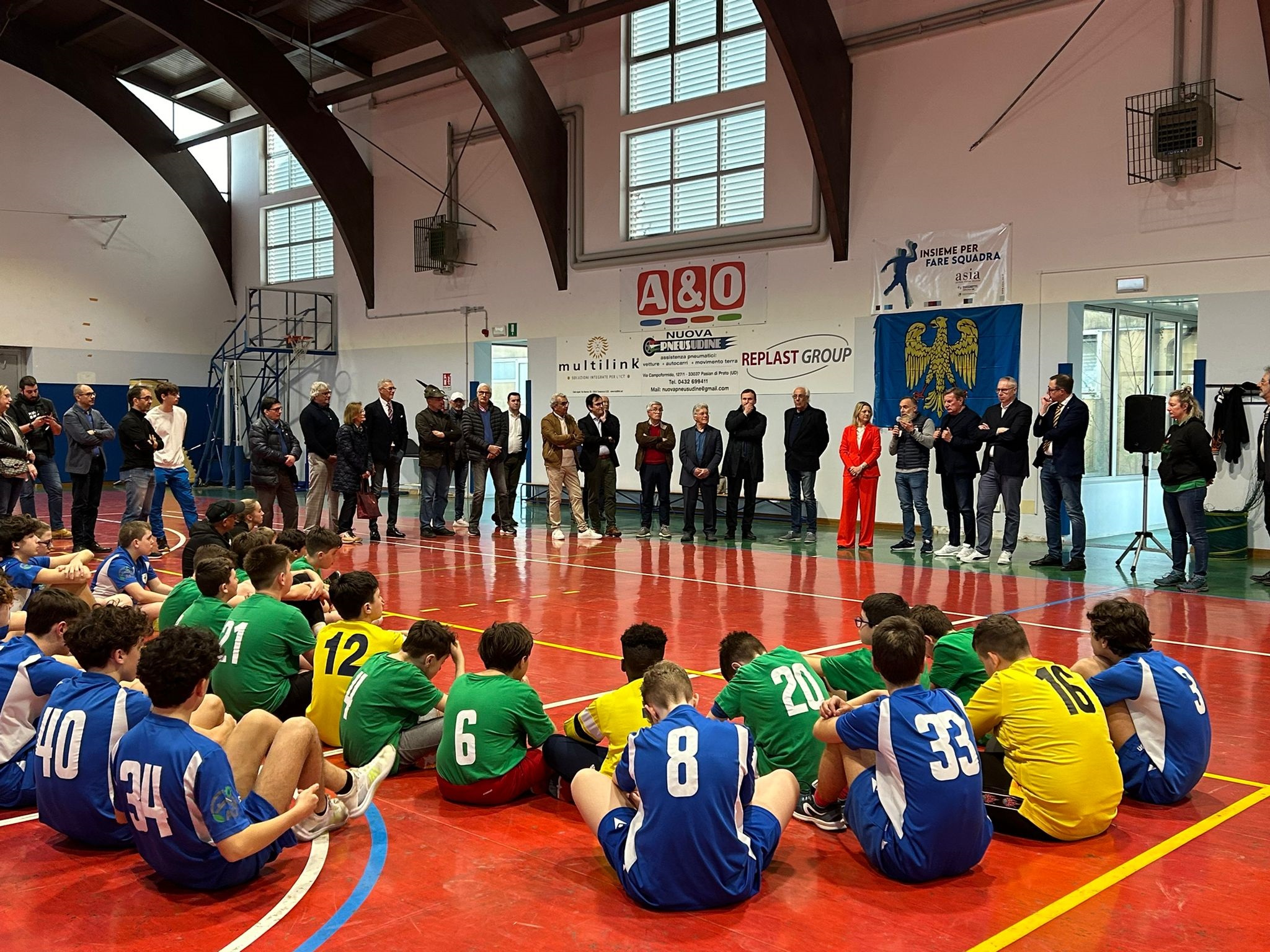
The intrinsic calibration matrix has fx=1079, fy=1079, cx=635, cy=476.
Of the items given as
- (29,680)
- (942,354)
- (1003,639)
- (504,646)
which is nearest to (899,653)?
(1003,639)

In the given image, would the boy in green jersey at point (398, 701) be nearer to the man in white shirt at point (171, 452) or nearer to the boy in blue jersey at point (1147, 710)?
the boy in blue jersey at point (1147, 710)

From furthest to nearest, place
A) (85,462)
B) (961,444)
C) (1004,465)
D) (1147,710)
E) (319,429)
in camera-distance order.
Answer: (319,429)
(961,444)
(1004,465)
(85,462)
(1147,710)

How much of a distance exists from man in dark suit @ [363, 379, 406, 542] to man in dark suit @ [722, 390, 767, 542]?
408cm

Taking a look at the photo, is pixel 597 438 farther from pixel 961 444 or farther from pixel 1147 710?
pixel 1147 710

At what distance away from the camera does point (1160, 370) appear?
13.8 m

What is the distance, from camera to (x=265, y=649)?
468 centimetres

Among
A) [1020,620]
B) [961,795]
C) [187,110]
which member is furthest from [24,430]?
[187,110]

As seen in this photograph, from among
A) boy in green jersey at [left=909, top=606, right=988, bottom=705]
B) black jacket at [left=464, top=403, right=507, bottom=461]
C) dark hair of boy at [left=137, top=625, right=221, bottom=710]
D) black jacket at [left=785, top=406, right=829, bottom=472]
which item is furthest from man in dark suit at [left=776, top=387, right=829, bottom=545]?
dark hair of boy at [left=137, top=625, right=221, bottom=710]

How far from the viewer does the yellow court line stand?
302cm

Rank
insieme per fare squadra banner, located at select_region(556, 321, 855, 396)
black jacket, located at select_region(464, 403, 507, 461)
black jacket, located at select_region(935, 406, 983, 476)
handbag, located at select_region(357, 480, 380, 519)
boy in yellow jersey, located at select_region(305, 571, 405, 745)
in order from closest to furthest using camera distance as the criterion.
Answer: boy in yellow jersey, located at select_region(305, 571, 405, 745) < black jacket, located at select_region(935, 406, 983, 476) < handbag, located at select_region(357, 480, 380, 519) < black jacket, located at select_region(464, 403, 507, 461) < insieme per fare squadra banner, located at select_region(556, 321, 855, 396)

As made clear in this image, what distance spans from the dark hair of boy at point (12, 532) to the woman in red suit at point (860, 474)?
28.6 ft

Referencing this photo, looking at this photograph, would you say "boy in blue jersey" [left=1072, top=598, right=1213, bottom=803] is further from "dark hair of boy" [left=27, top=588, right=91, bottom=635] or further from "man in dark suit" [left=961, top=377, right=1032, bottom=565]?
"man in dark suit" [left=961, top=377, right=1032, bottom=565]

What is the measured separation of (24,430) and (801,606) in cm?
793

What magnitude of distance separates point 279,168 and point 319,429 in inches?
515
